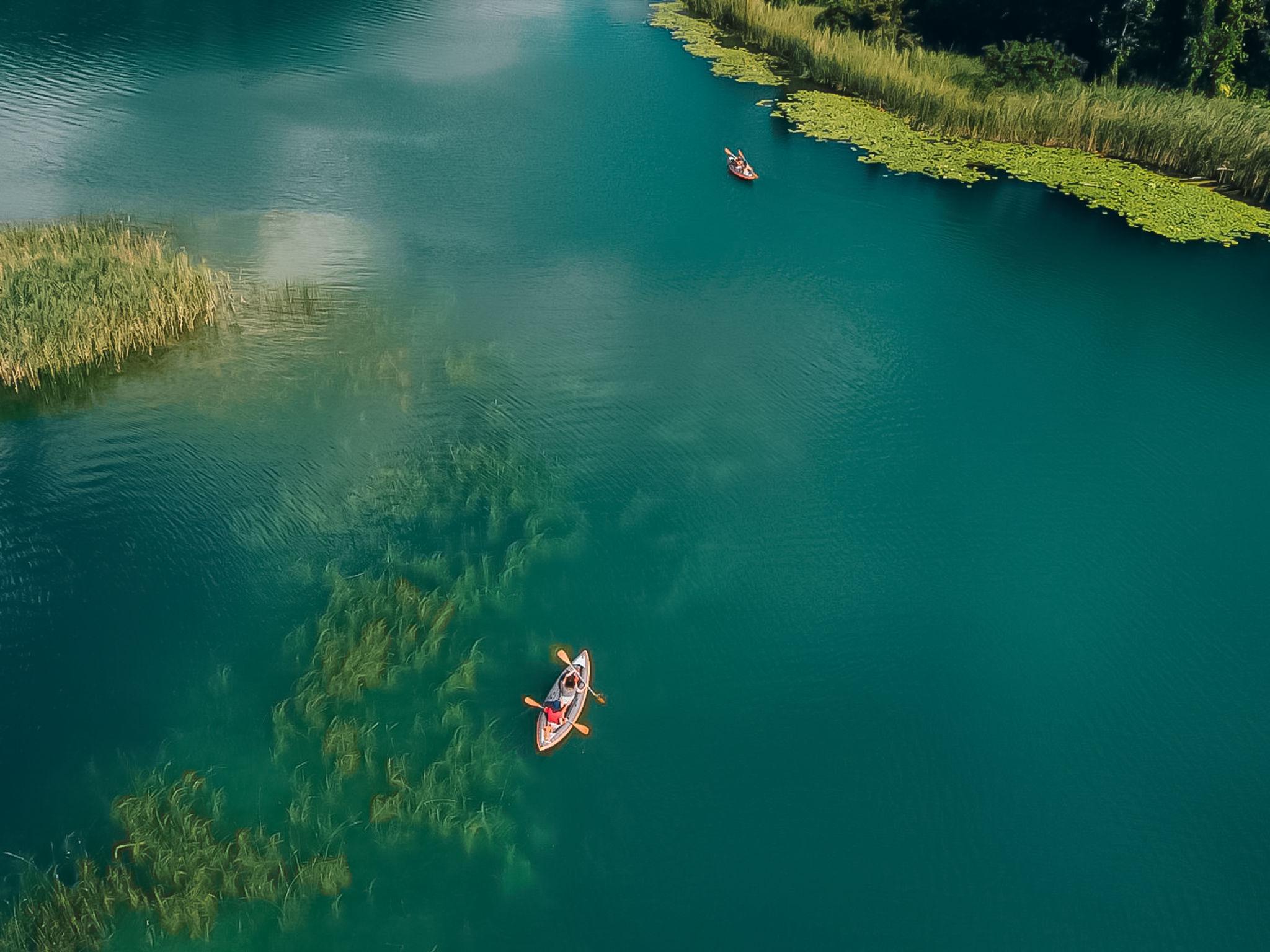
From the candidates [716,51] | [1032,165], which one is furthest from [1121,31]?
[716,51]

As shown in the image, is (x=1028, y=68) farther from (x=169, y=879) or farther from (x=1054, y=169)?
(x=169, y=879)

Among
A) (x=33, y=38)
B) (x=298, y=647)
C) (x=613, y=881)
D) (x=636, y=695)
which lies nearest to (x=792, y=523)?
(x=636, y=695)

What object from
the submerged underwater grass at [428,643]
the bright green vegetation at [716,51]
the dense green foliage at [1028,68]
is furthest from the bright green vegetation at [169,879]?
the bright green vegetation at [716,51]

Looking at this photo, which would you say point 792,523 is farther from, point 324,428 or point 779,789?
point 324,428

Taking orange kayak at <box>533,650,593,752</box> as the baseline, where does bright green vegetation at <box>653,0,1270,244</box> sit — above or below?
above

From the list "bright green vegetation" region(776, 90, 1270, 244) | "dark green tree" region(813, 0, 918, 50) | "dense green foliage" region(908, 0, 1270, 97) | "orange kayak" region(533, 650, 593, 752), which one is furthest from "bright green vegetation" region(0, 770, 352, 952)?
"dark green tree" region(813, 0, 918, 50)

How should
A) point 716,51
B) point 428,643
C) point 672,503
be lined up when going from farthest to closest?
1. point 716,51
2. point 672,503
3. point 428,643

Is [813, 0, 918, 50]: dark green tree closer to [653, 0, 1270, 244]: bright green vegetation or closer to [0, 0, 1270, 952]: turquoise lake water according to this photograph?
[653, 0, 1270, 244]: bright green vegetation
